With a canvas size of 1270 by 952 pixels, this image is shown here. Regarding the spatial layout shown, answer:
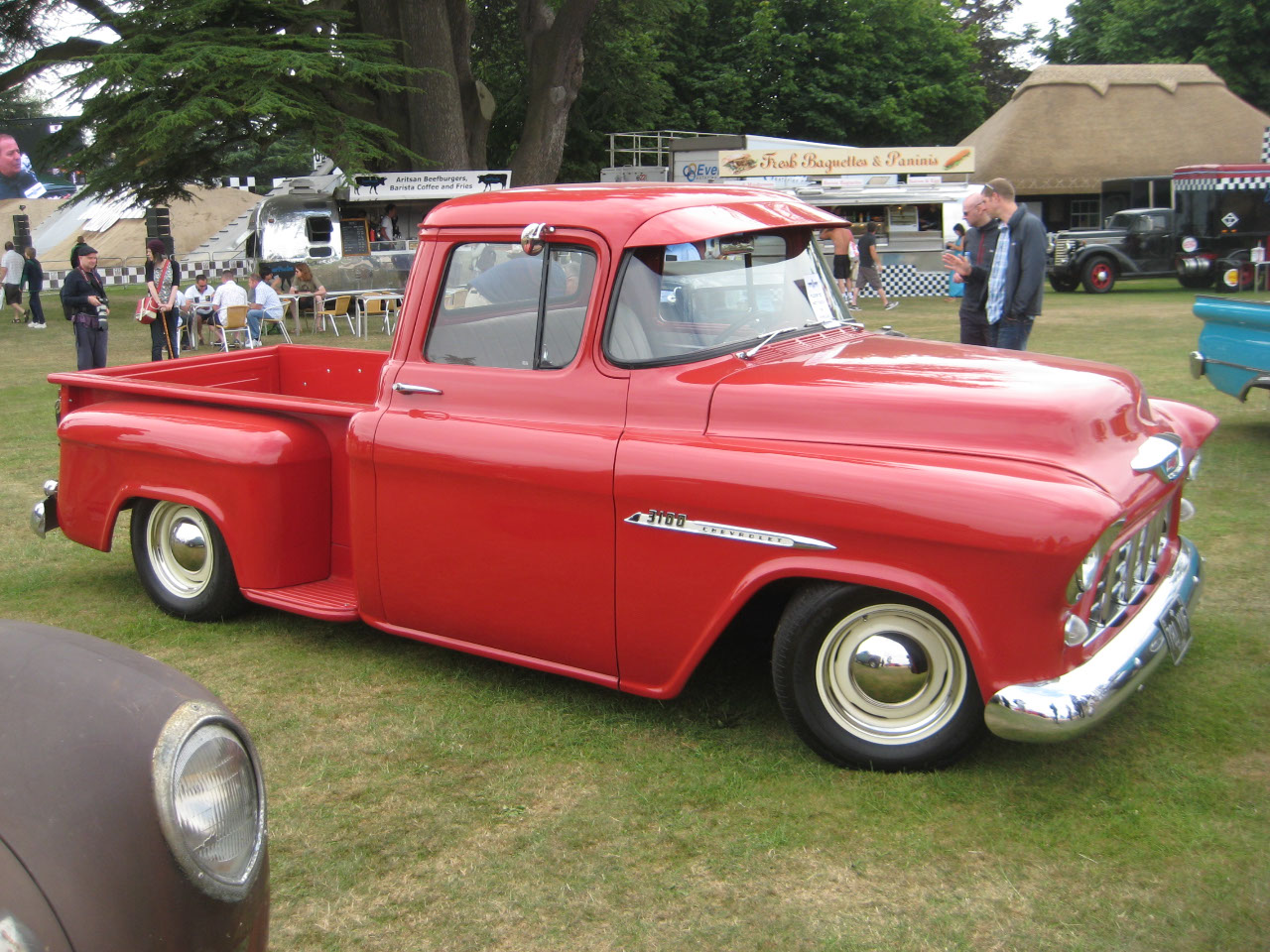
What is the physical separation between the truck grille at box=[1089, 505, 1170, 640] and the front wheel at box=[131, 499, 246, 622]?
11.7ft

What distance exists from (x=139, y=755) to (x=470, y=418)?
248cm

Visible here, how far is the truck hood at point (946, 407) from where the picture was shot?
11.5 feet

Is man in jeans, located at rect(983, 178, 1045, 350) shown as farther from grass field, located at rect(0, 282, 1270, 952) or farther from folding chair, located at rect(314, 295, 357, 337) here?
folding chair, located at rect(314, 295, 357, 337)

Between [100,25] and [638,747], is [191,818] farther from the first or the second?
[100,25]

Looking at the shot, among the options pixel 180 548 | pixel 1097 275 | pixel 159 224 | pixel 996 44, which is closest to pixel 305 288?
pixel 159 224

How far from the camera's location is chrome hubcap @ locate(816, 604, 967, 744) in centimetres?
352

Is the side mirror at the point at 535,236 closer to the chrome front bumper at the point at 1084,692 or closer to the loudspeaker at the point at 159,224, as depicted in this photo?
the chrome front bumper at the point at 1084,692

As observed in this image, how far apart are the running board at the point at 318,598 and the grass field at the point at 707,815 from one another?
0.81 ft

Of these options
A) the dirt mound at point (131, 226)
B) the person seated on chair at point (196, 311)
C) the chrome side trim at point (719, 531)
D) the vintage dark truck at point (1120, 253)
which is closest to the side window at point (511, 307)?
the chrome side trim at point (719, 531)

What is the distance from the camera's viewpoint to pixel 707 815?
3.48 meters

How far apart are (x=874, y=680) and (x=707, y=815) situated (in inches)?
26.3

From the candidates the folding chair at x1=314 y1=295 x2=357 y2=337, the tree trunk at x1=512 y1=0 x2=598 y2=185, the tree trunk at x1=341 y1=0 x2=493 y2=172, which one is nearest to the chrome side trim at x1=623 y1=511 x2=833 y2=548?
the folding chair at x1=314 y1=295 x2=357 y2=337

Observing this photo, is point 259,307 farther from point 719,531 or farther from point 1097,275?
point 1097,275

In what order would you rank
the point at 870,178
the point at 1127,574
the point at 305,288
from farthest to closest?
the point at 870,178 → the point at 305,288 → the point at 1127,574
